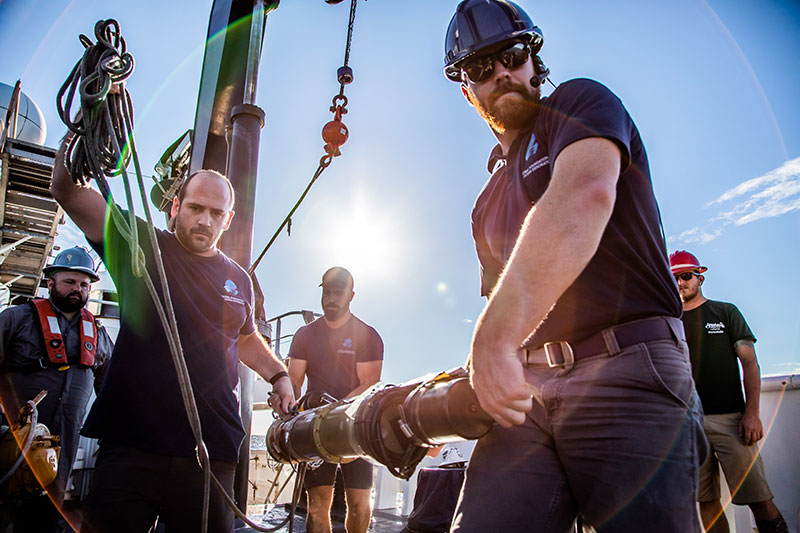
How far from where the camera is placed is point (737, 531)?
12.5 ft

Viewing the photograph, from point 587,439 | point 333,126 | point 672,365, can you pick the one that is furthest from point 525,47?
point 333,126

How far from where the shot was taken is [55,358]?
411cm

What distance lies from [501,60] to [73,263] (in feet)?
15.0

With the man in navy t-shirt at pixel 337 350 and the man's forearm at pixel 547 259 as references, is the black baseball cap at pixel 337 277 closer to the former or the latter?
the man in navy t-shirt at pixel 337 350

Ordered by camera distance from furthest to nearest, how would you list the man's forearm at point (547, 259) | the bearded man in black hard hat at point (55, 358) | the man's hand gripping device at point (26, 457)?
the bearded man in black hard hat at point (55, 358)
the man's hand gripping device at point (26, 457)
the man's forearm at point (547, 259)

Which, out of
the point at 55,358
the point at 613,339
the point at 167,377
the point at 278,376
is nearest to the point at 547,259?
the point at 613,339

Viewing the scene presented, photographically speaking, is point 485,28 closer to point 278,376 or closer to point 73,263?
point 278,376

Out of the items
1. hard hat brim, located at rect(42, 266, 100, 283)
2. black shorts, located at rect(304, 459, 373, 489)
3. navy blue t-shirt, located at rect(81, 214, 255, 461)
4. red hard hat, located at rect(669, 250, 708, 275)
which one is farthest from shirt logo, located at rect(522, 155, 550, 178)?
hard hat brim, located at rect(42, 266, 100, 283)

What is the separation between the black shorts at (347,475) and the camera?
3.69 meters

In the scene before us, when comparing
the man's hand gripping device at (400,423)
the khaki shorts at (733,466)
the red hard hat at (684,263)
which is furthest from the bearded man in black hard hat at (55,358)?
the red hard hat at (684,263)

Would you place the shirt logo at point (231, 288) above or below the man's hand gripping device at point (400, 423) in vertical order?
above

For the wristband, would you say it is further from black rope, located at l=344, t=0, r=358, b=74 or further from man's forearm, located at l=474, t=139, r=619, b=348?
black rope, located at l=344, t=0, r=358, b=74

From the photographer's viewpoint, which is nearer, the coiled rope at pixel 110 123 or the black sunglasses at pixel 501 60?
the coiled rope at pixel 110 123

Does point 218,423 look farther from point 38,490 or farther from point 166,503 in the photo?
point 38,490
